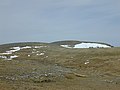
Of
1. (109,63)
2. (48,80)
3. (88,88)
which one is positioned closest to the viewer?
(88,88)

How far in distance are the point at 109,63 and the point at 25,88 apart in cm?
3942

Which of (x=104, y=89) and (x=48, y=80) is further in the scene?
(x=48, y=80)

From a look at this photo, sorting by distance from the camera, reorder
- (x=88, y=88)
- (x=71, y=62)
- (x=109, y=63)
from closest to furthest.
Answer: (x=88, y=88)
(x=109, y=63)
(x=71, y=62)

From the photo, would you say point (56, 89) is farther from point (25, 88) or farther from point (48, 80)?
point (48, 80)

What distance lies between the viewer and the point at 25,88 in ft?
78.5

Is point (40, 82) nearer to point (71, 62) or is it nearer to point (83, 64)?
point (83, 64)

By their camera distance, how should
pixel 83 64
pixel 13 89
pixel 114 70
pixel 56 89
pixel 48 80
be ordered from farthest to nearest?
pixel 83 64 < pixel 114 70 < pixel 48 80 < pixel 56 89 < pixel 13 89

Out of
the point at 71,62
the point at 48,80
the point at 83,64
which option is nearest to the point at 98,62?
the point at 83,64

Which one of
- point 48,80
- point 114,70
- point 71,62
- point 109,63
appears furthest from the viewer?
point 71,62

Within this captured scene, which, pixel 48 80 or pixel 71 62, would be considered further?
pixel 71 62

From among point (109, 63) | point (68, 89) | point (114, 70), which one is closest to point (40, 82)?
point (68, 89)

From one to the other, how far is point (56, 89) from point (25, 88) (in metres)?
3.18

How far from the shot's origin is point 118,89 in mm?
29703

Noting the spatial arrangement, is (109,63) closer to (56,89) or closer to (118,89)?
Answer: (118,89)
